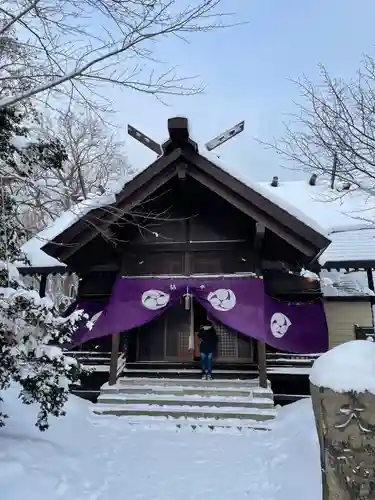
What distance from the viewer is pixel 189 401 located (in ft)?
30.8

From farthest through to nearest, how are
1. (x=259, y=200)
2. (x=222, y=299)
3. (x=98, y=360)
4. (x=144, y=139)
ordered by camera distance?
(x=144, y=139), (x=98, y=360), (x=222, y=299), (x=259, y=200)

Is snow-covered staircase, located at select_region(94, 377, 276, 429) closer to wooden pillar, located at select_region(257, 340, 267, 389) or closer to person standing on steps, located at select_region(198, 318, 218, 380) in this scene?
wooden pillar, located at select_region(257, 340, 267, 389)

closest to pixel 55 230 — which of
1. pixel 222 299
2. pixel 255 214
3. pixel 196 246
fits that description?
pixel 196 246

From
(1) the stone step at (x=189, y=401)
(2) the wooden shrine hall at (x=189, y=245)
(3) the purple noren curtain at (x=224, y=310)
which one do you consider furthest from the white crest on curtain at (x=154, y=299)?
(1) the stone step at (x=189, y=401)

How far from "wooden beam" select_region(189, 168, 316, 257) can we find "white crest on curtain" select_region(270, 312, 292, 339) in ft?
5.71

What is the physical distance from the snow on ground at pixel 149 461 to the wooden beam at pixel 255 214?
3.52 metres

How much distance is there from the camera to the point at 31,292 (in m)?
6.51

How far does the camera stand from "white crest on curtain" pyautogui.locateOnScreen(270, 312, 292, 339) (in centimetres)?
1005

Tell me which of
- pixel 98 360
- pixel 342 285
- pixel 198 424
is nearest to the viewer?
pixel 198 424

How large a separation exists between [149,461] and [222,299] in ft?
13.4

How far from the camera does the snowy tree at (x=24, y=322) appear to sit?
6211 mm

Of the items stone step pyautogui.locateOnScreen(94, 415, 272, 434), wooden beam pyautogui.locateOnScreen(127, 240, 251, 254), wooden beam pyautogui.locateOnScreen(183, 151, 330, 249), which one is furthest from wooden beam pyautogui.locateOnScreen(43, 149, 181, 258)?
stone step pyautogui.locateOnScreen(94, 415, 272, 434)

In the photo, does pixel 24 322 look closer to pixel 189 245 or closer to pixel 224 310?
pixel 224 310

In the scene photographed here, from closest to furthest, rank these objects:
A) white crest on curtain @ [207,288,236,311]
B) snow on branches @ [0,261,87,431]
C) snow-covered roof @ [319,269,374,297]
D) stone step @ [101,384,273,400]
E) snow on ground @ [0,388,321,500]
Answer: snow on ground @ [0,388,321,500], snow on branches @ [0,261,87,431], stone step @ [101,384,273,400], white crest on curtain @ [207,288,236,311], snow-covered roof @ [319,269,374,297]
